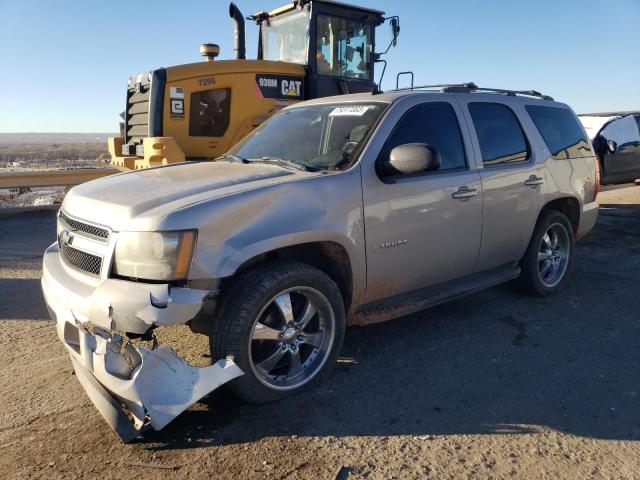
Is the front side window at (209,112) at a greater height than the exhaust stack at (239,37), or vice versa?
the exhaust stack at (239,37)

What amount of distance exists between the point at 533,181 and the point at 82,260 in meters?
3.86

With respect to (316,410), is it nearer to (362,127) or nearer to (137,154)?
(362,127)

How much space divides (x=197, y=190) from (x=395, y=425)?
72.3 inches

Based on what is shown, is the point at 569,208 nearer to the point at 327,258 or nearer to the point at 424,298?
the point at 424,298

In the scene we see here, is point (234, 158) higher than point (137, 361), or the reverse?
point (234, 158)

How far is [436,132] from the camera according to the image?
4.16 metres

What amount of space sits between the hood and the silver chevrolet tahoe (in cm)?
2

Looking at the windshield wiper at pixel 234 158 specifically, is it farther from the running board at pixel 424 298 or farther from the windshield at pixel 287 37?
the windshield at pixel 287 37

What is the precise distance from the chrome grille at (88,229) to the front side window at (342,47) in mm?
6099

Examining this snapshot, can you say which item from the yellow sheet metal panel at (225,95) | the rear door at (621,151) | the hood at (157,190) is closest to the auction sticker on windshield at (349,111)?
the hood at (157,190)

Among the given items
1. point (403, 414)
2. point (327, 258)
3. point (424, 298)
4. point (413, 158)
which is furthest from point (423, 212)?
point (403, 414)

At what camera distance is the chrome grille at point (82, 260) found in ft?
9.91

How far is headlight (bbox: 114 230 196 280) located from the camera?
9.11ft

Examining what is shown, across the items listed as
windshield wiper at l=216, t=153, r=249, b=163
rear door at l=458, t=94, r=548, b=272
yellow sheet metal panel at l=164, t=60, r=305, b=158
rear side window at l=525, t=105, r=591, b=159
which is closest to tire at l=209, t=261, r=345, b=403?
windshield wiper at l=216, t=153, r=249, b=163
